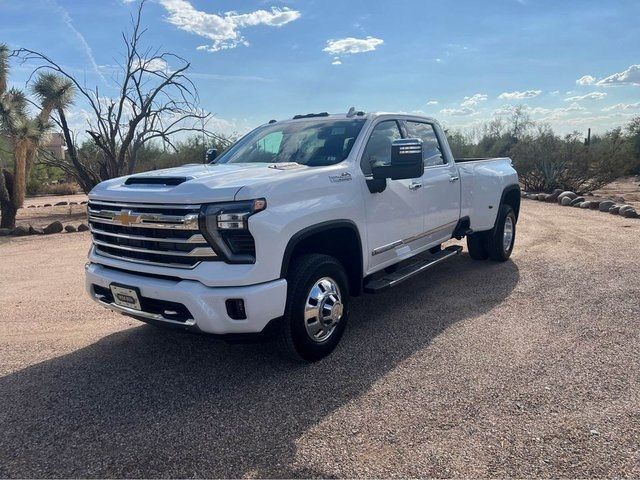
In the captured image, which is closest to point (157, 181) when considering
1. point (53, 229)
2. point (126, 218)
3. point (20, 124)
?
point (126, 218)

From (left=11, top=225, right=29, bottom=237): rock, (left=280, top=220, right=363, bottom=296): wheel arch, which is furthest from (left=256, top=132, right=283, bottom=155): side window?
(left=11, top=225, right=29, bottom=237): rock

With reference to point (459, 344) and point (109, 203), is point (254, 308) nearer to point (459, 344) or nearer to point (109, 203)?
point (109, 203)

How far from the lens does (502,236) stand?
716cm

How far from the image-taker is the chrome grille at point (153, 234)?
11.1 feet

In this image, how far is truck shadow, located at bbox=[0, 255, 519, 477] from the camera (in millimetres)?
2850

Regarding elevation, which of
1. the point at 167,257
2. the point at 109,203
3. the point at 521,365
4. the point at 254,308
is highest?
the point at 109,203

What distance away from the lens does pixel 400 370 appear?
12.8 feet

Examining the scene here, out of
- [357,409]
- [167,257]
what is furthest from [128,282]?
[357,409]

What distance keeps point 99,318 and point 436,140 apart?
4293mm

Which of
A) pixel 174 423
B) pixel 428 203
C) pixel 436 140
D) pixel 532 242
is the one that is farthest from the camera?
pixel 532 242

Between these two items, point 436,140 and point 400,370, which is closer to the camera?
point 400,370

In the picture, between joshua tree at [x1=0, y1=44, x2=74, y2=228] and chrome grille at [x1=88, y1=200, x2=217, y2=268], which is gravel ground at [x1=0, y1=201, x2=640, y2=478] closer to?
chrome grille at [x1=88, y1=200, x2=217, y2=268]

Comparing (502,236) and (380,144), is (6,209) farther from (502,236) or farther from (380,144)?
(502,236)

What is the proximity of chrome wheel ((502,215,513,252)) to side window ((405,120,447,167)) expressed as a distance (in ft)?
6.41
